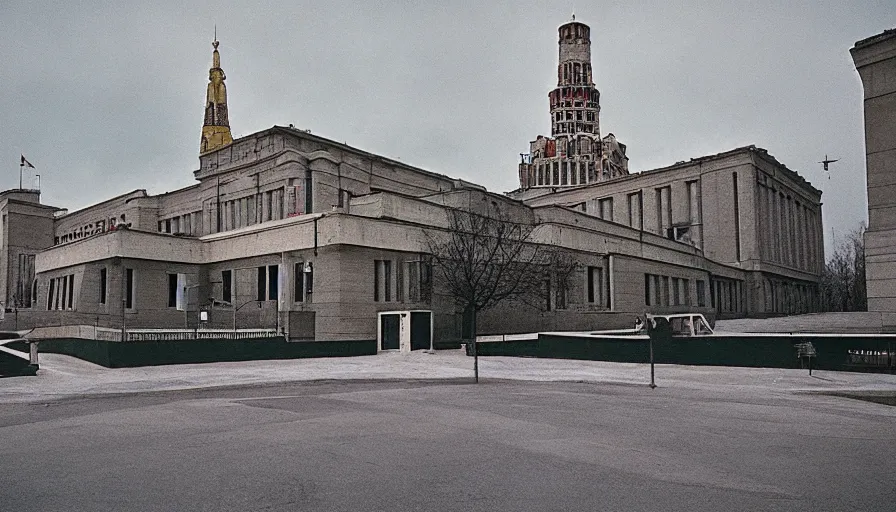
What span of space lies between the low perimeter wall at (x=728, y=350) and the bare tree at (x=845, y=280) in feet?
236

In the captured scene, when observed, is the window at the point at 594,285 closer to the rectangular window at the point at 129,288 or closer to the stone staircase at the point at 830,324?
the stone staircase at the point at 830,324

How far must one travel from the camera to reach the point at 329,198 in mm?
54812

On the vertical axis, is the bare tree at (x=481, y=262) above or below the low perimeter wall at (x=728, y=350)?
above

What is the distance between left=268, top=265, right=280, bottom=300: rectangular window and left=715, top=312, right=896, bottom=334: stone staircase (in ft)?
101

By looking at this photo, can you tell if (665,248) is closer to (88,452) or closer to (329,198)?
(329,198)

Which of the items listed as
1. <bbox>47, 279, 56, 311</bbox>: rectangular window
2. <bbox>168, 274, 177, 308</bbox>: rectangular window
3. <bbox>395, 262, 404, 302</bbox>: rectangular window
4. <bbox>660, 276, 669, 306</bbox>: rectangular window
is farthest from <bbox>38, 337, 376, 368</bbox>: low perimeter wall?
<bbox>660, 276, 669, 306</bbox>: rectangular window

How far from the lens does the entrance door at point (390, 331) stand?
38.1 m

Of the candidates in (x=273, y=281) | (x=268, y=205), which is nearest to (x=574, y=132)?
(x=268, y=205)

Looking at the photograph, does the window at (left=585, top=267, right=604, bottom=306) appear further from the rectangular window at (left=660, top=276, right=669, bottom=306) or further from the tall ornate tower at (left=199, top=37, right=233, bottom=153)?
the tall ornate tower at (left=199, top=37, right=233, bottom=153)

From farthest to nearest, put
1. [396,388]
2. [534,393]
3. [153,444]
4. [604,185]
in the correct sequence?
[604,185] < [396,388] < [534,393] < [153,444]

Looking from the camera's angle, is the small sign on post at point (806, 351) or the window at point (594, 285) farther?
the window at point (594, 285)

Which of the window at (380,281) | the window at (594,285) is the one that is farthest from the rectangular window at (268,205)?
the window at (594,285)

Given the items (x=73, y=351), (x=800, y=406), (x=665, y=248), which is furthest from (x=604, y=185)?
(x=800, y=406)

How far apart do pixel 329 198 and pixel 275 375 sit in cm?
3028
